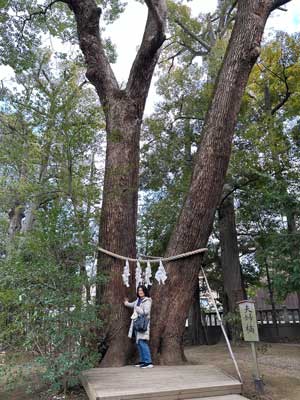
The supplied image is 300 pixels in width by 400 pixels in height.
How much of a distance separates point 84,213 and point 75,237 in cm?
64

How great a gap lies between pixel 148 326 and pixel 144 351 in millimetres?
306

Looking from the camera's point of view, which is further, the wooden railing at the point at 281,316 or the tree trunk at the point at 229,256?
the wooden railing at the point at 281,316

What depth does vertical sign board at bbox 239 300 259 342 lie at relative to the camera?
13.3 ft

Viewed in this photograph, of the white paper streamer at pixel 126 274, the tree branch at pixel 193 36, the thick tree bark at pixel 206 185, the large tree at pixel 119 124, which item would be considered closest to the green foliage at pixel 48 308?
the white paper streamer at pixel 126 274

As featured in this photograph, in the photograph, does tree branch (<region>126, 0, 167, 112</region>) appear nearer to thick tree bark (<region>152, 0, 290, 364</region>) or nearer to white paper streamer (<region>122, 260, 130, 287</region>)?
thick tree bark (<region>152, 0, 290, 364</region>)

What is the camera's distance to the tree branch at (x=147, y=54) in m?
5.87

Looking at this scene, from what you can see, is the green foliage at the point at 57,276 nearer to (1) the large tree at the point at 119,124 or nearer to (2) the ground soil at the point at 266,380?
(2) the ground soil at the point at 266,380

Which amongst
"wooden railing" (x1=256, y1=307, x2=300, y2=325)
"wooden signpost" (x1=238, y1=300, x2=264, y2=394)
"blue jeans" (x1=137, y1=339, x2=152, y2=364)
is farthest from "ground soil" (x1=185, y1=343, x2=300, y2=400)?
"wooden railing" (x1=256, y1=307, x2=300, y2=325)

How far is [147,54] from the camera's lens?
5895 millimetres

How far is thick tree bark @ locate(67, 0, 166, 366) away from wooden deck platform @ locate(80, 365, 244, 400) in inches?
27.9

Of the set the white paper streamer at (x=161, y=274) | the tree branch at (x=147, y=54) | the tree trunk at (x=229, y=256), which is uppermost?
the tree branch at (x=147, y=54)

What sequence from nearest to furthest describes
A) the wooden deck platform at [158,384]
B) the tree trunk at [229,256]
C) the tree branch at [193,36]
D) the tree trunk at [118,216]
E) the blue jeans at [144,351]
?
Answer: the wooden deck platform at [158,384] < the blue jeans at [144,351] < the tree trunk at [118,216] < the tree trunk at [229,256] < the tree branch at [193,36]

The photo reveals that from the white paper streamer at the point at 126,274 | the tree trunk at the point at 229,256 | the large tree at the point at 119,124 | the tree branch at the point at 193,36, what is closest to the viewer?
the white paper streamer at the point at 126,274

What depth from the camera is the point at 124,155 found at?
A: 5.68 m
